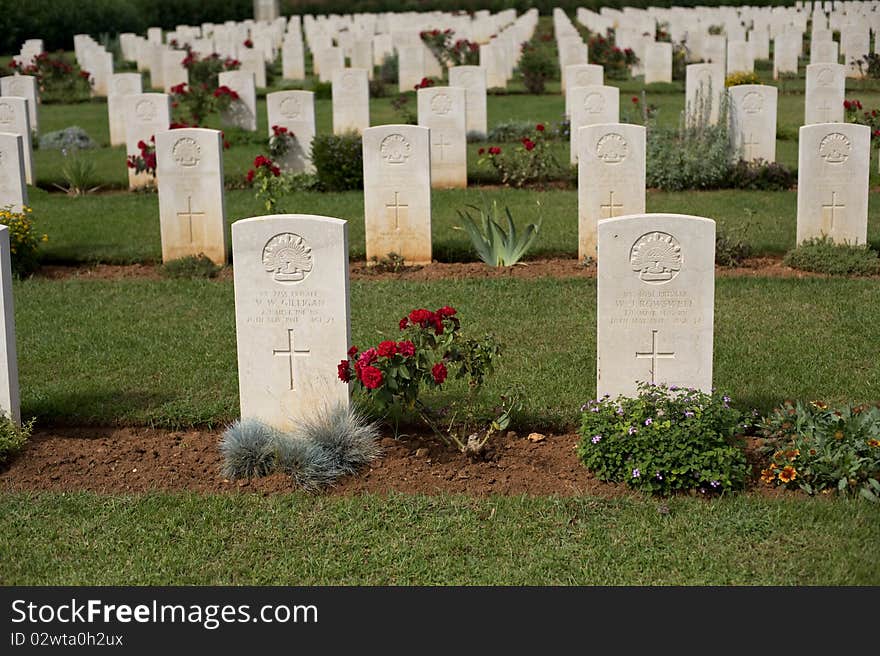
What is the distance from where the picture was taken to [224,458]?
21.7 feet

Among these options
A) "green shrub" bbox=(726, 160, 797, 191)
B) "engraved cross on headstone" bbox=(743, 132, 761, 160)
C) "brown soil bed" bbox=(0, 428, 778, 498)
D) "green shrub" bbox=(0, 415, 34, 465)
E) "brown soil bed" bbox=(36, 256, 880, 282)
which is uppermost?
"engraved cross on headstone" bbox=(743, 132, 761, 160)

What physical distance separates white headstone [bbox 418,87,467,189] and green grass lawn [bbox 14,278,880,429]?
4838 mm

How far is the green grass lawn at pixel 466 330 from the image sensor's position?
7.48 metres

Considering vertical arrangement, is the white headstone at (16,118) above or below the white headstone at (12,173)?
above

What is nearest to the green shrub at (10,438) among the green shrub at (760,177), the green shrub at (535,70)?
the green shrub at (760,177)

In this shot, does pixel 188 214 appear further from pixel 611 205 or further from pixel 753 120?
pixel 753 120

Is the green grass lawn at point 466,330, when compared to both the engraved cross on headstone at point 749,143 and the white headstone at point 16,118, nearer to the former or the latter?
the white headstone at point 16,118

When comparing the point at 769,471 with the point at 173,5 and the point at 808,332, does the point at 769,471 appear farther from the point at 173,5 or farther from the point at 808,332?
the point at 173,5

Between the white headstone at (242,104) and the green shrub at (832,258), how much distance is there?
11.4m

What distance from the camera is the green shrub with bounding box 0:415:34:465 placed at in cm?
675

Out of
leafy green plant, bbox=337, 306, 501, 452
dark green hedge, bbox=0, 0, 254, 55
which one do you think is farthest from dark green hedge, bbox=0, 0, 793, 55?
leafy green plant, bbox=337, 306, 501, 452

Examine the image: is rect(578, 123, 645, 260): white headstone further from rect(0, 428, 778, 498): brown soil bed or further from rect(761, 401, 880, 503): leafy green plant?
rect(761, 401, 880, 503): leafy green plant

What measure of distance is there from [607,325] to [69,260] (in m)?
7.04

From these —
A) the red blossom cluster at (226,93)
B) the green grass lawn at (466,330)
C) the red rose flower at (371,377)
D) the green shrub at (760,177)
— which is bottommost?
the green grass lawn at (466,330)
